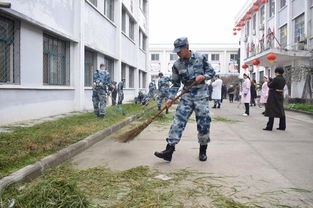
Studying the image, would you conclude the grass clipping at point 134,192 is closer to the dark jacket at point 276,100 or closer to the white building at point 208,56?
the dark jacket at point 276,100

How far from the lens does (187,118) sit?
15.9 ft

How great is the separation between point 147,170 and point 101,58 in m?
12.6

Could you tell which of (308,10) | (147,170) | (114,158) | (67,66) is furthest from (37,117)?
(308,10)

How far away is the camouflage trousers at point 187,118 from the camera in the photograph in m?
4.78

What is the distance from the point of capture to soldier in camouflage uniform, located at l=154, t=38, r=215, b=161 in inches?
187

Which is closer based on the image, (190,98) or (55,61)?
(190,98)

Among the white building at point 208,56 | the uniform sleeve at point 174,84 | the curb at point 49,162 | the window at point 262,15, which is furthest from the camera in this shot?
the white building at point 208,56

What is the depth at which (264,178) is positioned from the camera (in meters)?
4.01

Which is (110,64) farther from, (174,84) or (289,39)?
(174,84)

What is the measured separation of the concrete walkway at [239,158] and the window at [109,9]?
11.5 m

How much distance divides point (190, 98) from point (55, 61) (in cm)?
781

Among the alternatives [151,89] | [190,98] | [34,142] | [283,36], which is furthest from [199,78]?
[283,36]

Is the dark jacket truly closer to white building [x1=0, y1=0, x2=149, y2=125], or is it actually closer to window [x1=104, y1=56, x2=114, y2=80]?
white building [x1=0, y1=0, x2=149, y2=125]

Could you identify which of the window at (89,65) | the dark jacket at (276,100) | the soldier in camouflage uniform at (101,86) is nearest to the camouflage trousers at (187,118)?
the dark jacket at (276,100)
